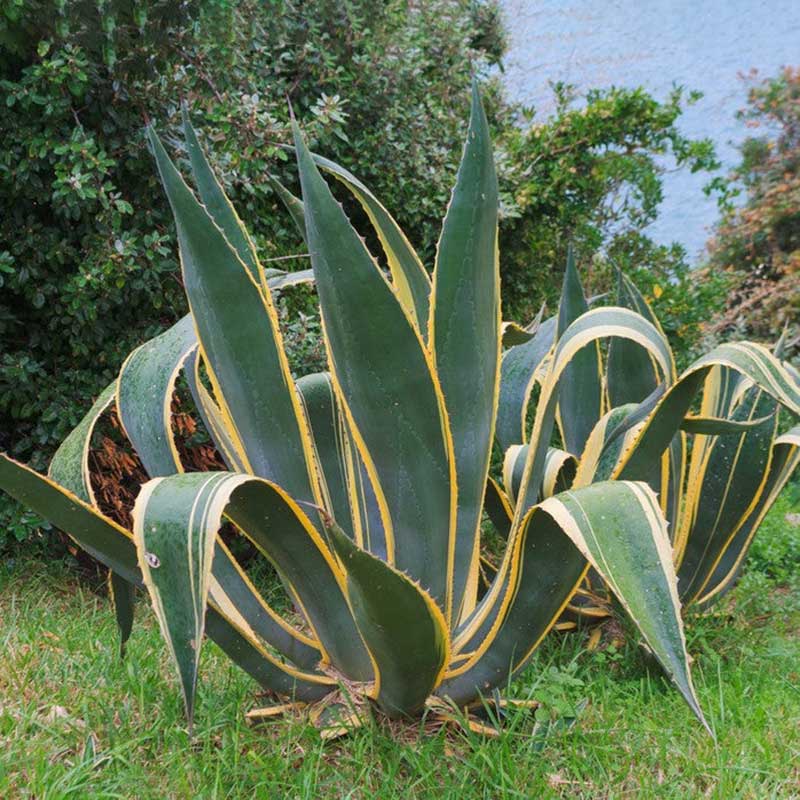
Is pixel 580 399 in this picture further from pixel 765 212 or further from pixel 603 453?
pixel 765 212

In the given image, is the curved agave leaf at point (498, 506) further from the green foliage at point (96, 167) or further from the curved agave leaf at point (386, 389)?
the green foliage at point (96, 167)

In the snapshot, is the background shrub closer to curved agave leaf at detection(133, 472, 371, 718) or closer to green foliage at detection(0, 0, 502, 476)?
green foliage at detection(0, 0, 502, 476)

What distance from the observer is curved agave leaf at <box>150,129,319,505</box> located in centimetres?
109

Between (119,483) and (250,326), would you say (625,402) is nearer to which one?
(250,326)

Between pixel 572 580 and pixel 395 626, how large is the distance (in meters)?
0.24

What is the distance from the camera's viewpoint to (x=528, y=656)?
117 centimetres

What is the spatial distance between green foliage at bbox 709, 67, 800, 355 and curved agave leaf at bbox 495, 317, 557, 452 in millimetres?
5403

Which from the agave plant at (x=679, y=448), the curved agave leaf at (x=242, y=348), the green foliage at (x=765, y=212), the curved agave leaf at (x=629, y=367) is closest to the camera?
the curved agave leaf at (x=242, y=348)

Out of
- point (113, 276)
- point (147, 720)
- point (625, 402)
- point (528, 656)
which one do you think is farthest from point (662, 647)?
point (113, 276)

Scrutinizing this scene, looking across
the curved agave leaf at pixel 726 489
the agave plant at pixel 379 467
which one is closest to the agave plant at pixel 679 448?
the curved agave leaf at pixel 726 489

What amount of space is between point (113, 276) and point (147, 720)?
1283 millimetres

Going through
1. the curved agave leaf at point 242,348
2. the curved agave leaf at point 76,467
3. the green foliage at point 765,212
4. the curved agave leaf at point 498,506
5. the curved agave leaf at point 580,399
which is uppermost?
the curved agave leaf at point 242,348

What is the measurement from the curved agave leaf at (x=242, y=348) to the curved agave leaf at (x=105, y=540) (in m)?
0.21

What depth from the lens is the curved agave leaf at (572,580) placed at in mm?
794
